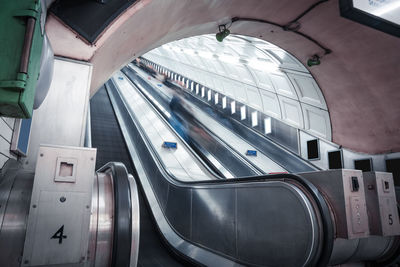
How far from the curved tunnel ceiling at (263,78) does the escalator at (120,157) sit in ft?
17.1

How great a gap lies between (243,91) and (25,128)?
10.7 meters

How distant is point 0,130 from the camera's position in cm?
214

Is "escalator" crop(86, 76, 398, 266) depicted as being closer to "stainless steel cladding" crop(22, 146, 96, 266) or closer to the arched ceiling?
"stainless steel cladding" crop(22, 146, 96, 266)

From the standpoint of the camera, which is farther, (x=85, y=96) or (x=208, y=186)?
(x=208, y=186)

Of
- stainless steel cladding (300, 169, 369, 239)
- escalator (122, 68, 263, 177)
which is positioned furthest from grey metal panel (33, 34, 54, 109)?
escalator (122, 68, 263, 177)

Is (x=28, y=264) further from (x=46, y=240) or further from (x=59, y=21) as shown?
(x=59, y=21)

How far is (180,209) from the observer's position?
493 centimetres

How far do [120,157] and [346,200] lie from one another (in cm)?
592

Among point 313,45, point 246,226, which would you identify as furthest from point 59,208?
point 313,45

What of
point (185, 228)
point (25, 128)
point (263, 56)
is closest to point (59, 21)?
point (25, 128)

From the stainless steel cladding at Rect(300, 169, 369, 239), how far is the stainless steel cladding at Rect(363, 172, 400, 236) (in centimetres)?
30

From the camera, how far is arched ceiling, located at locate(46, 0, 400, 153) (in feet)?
10.1

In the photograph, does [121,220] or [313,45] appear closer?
[121,220]

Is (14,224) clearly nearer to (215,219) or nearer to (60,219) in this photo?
(60,219)
